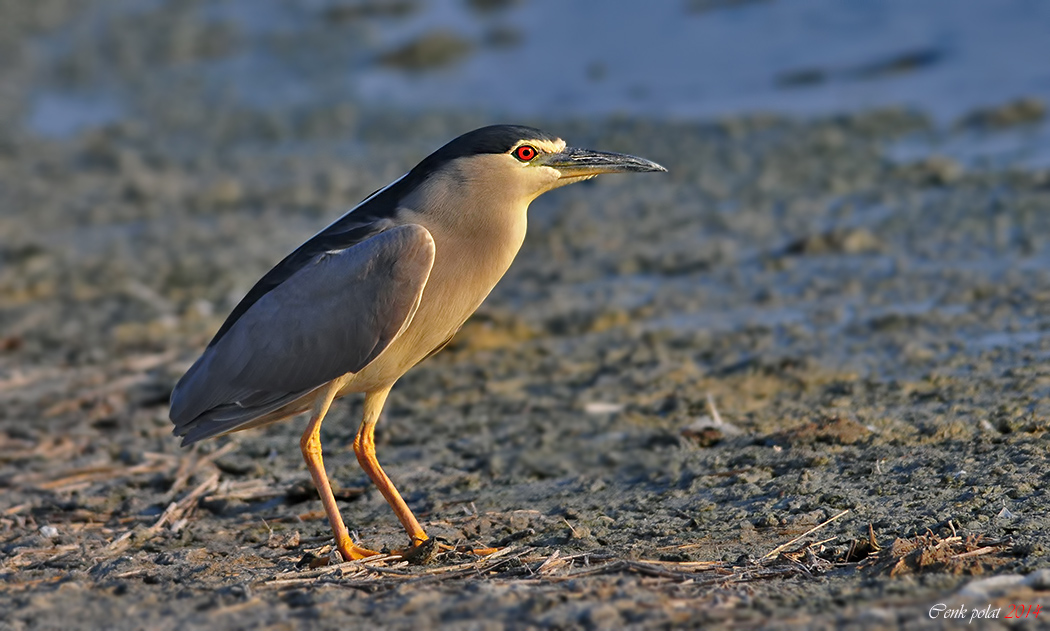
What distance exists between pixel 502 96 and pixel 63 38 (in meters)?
8.38

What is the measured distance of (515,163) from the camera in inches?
229

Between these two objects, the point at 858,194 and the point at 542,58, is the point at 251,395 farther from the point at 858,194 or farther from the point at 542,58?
the point at 542,58

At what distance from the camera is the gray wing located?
17.6 feet

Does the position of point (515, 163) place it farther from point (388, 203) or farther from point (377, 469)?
point (377, 469)

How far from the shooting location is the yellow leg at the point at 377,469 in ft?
17.4

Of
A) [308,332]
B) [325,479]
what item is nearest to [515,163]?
[308,332]

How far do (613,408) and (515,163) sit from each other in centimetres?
186

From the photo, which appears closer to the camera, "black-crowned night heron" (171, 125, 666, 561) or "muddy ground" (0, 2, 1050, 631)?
"muddy ground" (0, 2, 1050, 631)

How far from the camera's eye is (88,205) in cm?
1290

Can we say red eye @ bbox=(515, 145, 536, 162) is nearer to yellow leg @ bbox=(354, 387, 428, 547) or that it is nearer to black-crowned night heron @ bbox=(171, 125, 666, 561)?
black-crowned night heron @ bbox=(171, 125, 666, 561)

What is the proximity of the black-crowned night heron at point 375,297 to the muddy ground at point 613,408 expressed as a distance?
0.56 m

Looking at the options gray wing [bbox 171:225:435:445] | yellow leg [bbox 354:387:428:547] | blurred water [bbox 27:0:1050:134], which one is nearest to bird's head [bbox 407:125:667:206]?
gray wing [bbox 171:225:435:445]

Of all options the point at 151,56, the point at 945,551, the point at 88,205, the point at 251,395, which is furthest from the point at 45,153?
the point at 945,551

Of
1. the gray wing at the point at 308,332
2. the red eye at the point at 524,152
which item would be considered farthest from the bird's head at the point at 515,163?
the gray wing at the point at 308,332
